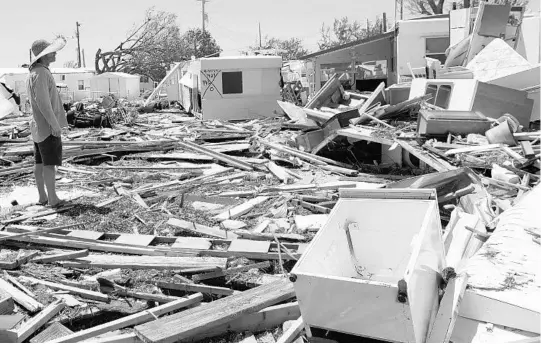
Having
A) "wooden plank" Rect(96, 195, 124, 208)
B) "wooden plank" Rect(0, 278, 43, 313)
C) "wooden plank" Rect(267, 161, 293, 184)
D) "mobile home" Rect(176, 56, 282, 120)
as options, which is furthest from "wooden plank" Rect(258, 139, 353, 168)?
"mobile home" Rect(176, 56, 282, 120)

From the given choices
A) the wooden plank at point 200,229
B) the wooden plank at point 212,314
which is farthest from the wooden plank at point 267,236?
the wooden plank at point 212,314

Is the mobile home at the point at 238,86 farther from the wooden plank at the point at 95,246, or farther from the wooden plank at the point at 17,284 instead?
the wooden plank at the point at 17,284

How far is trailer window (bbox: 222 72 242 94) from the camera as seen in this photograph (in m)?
19.0

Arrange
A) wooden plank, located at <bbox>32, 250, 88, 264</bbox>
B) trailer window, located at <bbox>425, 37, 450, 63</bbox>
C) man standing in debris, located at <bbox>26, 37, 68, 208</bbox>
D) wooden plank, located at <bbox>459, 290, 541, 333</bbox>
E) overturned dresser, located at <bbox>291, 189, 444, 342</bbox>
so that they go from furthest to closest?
trailer window, located at <bbox>425, 37, 450, 63</bbox>, man standing in debris, located at <bbox>26, 37, 68, 208</bbox>, wooden plank, located at <bbox>32, 250, 88, 264</bbox>, wooden plank, located at <bbox>459, 290, 541, 333</bbox>, overturned dresser, located at <bbox>291, 189, 444, 342</bbox>

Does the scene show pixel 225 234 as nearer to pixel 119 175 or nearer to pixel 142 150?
pixel 119 175

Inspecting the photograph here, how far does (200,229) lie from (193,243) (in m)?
0.58

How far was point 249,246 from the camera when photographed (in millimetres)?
5176

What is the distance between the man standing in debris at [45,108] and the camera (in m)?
6.38

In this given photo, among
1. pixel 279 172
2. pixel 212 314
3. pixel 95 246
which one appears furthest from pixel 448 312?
pixel 279 172

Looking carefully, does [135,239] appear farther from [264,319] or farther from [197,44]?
[197,44]

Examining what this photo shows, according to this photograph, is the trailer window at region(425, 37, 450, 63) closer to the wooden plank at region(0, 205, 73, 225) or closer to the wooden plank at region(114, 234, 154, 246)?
the wooden plank at region(0, 205, 73, 225)

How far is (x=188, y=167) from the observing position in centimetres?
1009

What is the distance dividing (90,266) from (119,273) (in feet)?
1.16

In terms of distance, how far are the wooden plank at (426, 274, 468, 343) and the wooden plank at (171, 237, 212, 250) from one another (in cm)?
260
